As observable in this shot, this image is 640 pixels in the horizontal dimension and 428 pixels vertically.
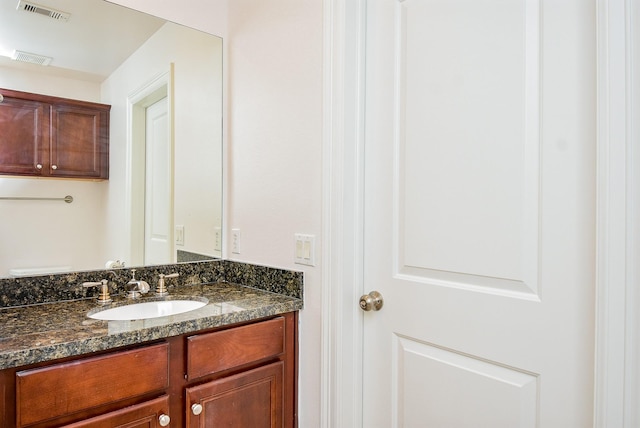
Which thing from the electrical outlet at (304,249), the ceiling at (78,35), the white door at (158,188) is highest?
the ceiling at (78,35)

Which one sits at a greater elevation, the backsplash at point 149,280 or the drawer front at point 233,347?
the backsplash at point 149,280

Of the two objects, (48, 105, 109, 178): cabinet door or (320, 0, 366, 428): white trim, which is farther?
(48, 105, 109, 178): cabinet door

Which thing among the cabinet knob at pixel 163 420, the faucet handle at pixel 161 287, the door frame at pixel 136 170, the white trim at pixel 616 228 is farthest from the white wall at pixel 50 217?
the white trim at pixel 616 228

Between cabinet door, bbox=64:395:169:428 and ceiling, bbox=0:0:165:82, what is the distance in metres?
1.24

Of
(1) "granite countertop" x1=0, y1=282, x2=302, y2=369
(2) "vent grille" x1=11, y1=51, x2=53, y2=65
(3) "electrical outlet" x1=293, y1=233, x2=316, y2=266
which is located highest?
(2) "vent grille" x1=11, y1=51, x2=53, y2=65

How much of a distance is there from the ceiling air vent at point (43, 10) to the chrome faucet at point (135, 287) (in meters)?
1.02

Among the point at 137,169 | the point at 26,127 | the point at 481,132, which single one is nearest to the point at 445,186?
the point at 481,132

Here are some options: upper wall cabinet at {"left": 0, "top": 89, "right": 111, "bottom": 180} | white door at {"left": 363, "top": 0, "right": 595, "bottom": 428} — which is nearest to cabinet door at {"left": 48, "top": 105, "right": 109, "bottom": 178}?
upper wall cabinet at {"left": 0, "top": 89, "right": 111, "bottom": 180}

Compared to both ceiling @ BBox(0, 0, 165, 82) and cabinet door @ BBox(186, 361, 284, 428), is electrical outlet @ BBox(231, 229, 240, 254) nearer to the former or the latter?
cabinet door @ BBox(186, 361, 284, 428)

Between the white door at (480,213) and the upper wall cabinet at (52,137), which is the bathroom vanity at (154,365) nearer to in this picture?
the white door at (480,213)

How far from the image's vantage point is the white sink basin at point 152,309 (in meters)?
1.47

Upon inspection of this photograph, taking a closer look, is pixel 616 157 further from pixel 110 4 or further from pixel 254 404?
pixel 110 4

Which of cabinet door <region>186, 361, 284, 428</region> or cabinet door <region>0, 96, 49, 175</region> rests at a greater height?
cabinet door <region>0, 96, 49, 175</region>

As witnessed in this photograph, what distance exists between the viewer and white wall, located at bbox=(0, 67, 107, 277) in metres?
1.46
